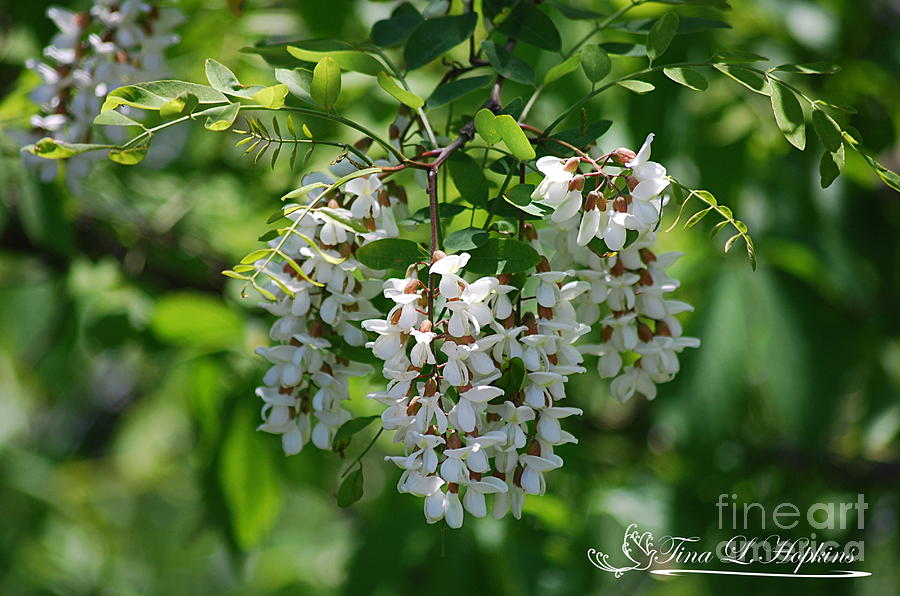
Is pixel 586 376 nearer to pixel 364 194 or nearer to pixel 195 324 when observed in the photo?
pixel 195 324

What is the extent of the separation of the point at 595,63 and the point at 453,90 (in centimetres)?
9

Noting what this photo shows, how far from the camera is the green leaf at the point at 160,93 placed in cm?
44

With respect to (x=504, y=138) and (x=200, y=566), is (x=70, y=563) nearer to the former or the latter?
(x=200, y=566)

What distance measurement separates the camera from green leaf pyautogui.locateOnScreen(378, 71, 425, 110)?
1.59 ft

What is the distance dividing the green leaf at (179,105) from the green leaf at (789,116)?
317mm

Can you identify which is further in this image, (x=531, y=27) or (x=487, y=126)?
(x=531, y=27)

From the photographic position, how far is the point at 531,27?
1.88ft

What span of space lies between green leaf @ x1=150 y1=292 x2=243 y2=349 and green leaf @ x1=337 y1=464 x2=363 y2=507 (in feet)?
1.72

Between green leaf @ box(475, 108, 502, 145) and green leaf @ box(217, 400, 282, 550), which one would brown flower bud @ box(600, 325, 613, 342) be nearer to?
green leaf @ box(475, 108, 502, 145)

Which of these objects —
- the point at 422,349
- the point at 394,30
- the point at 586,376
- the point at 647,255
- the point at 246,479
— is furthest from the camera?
the point at 586,376

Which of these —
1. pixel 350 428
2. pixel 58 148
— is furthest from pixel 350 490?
pixel 58 148
